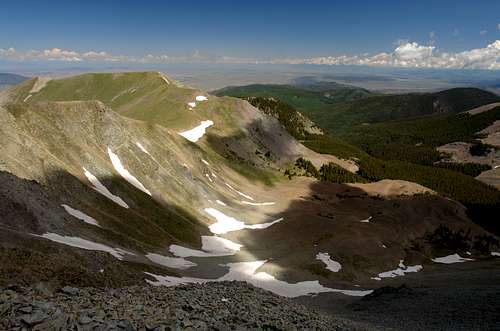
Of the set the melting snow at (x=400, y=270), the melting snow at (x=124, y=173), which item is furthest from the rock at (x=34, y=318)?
the melting snow at (x=400, y=270)

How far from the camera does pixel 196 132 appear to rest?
169 meters

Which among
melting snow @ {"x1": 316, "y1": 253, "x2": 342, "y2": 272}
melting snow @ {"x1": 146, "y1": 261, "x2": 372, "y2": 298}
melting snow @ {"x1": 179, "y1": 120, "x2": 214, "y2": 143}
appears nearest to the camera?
melting snow @ {"x1": 146, "y1": 261, "x2": 372, "y2": 298}

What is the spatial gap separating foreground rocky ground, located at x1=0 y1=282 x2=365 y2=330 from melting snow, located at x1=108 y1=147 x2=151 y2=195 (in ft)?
182

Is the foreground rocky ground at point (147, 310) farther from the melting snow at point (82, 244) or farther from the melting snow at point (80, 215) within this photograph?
the melting snow at point (80, 215)

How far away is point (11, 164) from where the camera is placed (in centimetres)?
5944

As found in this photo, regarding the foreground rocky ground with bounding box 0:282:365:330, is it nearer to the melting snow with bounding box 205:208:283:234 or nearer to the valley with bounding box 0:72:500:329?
the valley with bounding box 0:72:500:329

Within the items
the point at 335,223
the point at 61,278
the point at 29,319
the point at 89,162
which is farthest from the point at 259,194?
the point at 29,319

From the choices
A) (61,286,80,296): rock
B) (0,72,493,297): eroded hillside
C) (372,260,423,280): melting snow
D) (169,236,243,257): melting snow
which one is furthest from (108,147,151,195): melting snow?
(61,286,80,296): rock

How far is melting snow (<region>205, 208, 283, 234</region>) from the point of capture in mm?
92500

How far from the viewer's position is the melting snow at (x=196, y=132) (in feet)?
534

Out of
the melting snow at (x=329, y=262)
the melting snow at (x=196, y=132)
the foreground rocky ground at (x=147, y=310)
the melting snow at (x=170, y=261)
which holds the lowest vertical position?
the melting snow at (x=329, y=262)

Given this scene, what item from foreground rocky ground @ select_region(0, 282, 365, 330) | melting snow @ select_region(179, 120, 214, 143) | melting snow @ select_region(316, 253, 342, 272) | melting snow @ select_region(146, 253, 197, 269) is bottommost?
melting snow @ select_region(316, 253, 342, 272)

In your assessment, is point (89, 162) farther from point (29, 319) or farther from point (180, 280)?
Result: point (29, 319)

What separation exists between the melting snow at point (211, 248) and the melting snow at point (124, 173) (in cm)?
1753
